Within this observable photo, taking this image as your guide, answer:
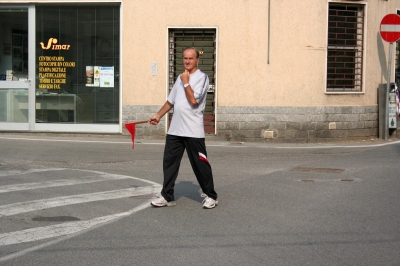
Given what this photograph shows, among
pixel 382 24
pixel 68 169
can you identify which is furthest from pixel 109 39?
pixel 382 24

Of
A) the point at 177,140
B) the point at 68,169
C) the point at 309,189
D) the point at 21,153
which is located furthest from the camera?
the point at 21,153

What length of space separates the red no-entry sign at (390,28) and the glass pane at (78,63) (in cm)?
656

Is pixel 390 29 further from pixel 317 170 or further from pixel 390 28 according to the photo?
pixel 317 170

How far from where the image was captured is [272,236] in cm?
618

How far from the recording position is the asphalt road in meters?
5.57

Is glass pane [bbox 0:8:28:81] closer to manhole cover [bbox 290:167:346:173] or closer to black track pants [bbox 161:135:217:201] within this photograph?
manhole cover [bbox 290:167:346:173]

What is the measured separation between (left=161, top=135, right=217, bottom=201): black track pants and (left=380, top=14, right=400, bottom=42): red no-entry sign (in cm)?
928

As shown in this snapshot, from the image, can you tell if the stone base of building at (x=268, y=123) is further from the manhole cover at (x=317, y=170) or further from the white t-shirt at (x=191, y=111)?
the white t-shirt at (x=191, y=111)

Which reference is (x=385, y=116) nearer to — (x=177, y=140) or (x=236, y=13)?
(x=236, y=13)

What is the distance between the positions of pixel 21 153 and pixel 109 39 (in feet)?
14.1

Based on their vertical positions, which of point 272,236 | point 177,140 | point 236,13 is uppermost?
point 236,13

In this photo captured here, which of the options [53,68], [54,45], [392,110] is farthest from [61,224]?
[392,110]

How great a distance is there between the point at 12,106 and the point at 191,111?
9579 millimetres

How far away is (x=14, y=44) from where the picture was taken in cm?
1579
